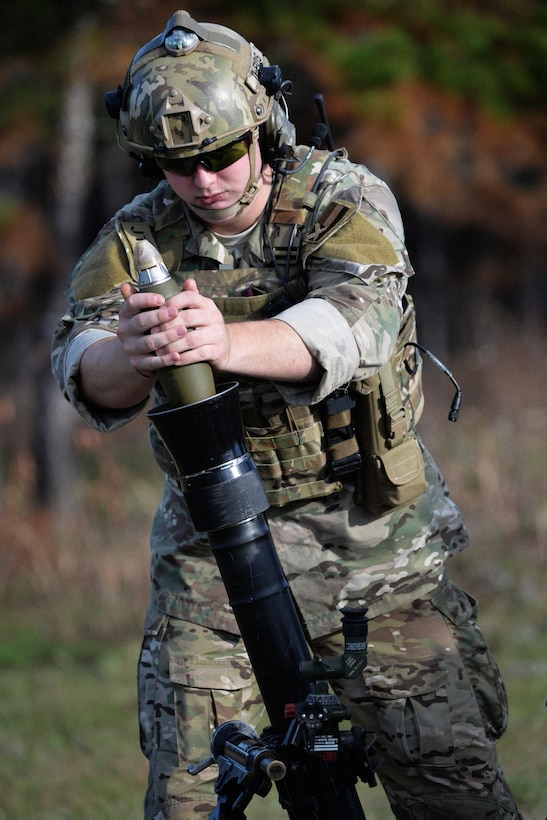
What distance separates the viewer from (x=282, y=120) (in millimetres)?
3545

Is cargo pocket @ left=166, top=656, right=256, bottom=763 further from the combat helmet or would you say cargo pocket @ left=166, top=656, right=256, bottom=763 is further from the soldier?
the combat helmet

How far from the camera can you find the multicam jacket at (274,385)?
333 cm

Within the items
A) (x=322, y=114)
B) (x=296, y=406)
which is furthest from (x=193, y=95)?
(x=296, y=406)

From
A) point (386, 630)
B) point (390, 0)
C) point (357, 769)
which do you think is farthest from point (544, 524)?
point (390, 0)

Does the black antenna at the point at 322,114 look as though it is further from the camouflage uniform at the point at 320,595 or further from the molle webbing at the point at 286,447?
the molle webbing at the point at 286,447

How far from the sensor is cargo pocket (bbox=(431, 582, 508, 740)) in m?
3.68

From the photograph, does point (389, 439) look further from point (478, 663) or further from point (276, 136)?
point (276, 136)

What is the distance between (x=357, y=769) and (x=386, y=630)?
31.0 inches

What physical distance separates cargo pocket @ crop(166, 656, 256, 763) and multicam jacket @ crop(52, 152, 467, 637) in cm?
13

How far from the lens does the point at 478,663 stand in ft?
12.1

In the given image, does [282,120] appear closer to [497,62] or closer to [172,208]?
[172,208]

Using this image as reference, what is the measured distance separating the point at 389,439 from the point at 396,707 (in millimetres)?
784

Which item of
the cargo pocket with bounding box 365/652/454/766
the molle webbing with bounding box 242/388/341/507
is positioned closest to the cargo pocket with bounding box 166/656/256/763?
the cargo pocket with bounding box 365/652/454/766

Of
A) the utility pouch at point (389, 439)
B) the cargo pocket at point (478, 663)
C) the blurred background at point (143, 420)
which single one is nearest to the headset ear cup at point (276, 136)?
the utility pouch at point (389, 439)
